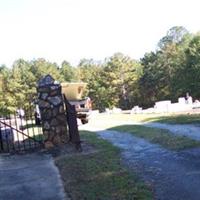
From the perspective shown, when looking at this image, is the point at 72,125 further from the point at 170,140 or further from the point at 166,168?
the point at 166,168

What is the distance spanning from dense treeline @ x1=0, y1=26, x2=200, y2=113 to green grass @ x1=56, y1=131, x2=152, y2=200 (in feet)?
175

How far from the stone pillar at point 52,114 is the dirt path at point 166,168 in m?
1.76

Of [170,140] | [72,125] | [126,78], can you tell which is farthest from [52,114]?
[126,78]

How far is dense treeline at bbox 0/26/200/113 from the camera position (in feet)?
213

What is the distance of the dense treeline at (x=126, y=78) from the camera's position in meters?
65.1

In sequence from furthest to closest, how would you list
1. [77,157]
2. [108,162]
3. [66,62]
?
1. [66,62]
2. [77,157]
3. [108,162]

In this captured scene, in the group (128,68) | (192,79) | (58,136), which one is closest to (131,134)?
(58,136)

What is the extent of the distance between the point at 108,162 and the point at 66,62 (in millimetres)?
77703

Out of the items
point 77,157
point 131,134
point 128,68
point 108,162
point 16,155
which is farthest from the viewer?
point 128,68

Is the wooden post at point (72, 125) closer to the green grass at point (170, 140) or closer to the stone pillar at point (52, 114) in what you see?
the stone pillar at point (52, 114)

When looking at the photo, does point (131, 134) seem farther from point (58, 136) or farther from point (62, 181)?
point (62, 181)

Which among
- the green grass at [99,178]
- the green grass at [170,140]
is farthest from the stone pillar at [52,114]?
the green grass at [170,140]

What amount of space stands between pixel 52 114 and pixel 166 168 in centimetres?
503

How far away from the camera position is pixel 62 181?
27.7 feet
